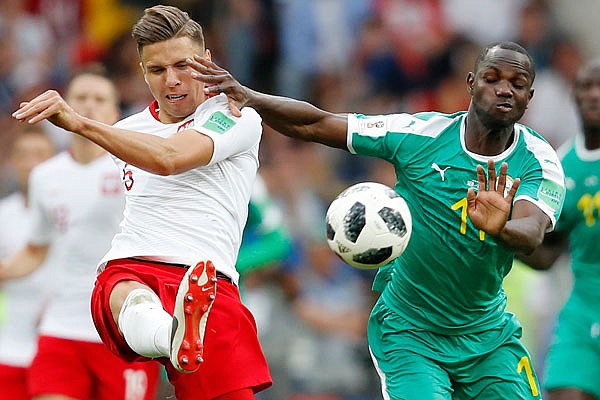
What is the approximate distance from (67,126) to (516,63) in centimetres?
223

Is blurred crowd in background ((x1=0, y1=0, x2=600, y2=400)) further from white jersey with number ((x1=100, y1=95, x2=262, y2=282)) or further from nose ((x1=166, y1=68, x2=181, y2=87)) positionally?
nose ((x1=166, y1=68, x2=181, y2=87))

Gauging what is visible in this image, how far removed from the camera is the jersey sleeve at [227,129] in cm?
619

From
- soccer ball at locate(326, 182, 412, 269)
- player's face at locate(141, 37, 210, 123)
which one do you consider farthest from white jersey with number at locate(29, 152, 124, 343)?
soccer ball at locate(326, 182, 412, 269)

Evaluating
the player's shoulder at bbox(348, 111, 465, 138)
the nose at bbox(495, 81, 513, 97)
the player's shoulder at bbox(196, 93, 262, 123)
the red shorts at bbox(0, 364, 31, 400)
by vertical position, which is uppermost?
the nose at bbox(495, 81, 513, 97)

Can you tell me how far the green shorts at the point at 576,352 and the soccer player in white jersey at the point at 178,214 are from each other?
2.86 m

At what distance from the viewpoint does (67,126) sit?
573 cm

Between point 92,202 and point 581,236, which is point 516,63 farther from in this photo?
point 92,202

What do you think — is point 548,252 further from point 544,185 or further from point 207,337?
point 207,337

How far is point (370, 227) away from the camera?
19.8 ft

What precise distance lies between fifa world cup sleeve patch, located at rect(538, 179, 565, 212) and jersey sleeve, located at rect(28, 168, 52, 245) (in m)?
3.61

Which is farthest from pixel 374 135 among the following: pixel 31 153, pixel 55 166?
pixel 31 153

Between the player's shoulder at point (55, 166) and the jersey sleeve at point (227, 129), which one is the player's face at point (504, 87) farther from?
the player's shoulder at point (55, 166)

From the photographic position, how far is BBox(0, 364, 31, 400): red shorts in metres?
8.85

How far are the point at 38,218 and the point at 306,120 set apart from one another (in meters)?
2.67
